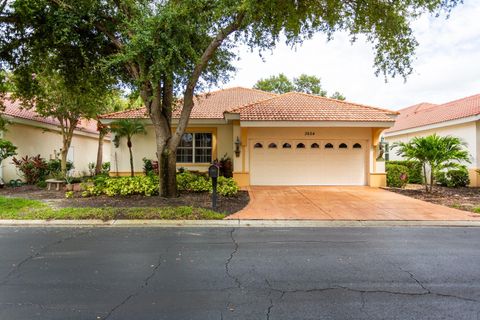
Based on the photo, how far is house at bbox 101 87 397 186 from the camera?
15.7 m

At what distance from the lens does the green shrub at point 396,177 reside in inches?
622

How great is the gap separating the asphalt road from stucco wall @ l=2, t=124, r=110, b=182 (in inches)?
469

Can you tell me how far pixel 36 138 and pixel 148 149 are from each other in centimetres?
715

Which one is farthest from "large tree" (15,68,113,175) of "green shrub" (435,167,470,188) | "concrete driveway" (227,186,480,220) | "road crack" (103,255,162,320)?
"green shrub" (435,167,470,188)

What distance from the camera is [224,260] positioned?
5.43 m

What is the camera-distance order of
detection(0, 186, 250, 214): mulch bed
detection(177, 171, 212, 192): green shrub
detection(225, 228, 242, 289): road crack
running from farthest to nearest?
detection(177, 171, 212, 192): green shrub, detection(0, 186, 250, 214): mulch bed, detection(225, 228, 242, 289): road crack

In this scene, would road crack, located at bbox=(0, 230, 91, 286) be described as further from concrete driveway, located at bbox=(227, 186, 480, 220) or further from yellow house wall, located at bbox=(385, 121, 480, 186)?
yellow house wall, located at bbox=(385, 121, 480, 186)

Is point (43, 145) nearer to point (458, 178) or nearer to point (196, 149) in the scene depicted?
point (196, 149)

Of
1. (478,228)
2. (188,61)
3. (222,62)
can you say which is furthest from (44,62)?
(478,228)

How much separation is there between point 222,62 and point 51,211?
733 cm

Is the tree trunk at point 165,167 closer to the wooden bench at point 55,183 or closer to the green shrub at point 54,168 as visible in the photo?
the wooden bench at point 55,183

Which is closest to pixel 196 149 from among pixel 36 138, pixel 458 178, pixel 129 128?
pixel 129 128

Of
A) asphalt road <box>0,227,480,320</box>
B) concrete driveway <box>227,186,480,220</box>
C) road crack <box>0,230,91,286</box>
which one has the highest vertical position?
concrete driveway <box>227,186,480,220</box>

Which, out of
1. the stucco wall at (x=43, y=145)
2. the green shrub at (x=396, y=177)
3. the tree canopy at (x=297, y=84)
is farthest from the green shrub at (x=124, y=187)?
the tree canopy at (x=297, y=84)
